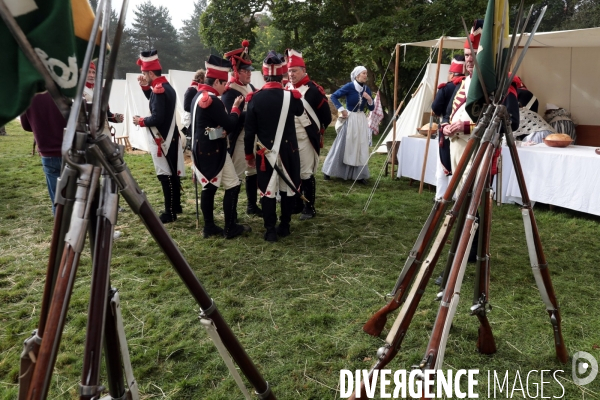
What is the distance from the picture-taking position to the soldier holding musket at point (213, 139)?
13.9ft

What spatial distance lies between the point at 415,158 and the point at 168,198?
12.6 ft

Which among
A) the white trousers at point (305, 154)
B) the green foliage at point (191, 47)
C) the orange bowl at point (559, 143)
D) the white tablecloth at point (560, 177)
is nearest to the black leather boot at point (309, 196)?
the white trousers at point (305, 154)

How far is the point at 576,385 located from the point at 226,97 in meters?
3.97

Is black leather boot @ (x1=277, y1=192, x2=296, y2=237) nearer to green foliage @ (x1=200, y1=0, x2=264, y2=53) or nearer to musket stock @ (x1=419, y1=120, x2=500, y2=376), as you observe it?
musket stock @ (x1=419, y1=120, x2=500, y2=376)

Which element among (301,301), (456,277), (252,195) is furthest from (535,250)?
(252,195)

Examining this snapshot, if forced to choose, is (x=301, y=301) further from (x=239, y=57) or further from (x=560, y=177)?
(x=560, y=177)

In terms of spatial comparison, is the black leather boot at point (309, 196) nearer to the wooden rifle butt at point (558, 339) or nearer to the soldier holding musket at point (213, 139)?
the soldier holding musket at point (213, 139)

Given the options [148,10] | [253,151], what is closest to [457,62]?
[253,151]

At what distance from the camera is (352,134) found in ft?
23.9

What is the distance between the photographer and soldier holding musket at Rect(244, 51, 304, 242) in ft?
13.9

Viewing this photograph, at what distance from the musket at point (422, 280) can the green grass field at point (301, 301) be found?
72 cm

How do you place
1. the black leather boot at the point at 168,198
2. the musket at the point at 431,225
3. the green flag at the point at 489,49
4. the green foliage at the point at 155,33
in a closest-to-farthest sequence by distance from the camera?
the green flag at the point at 489,49
the musket at the point at 431,225
the black leather boot at the point at 168,198
the green foliage at the point at 155,33

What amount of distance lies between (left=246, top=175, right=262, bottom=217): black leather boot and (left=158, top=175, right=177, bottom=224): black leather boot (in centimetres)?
91

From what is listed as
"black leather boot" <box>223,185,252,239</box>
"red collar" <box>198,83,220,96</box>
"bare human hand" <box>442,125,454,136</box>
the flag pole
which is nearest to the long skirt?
"black leather boot" <box>223,185,252,239</box>
